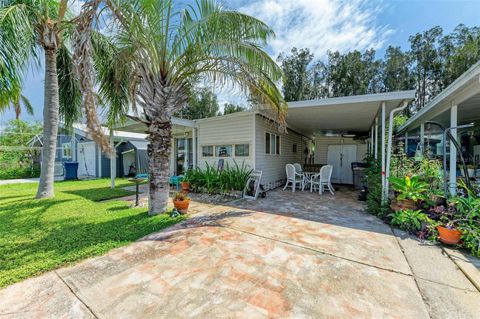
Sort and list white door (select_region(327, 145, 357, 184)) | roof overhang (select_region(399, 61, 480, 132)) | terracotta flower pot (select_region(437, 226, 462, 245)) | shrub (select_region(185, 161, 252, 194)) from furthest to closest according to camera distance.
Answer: white door (select_region(327, 145, 357, 184)), shrub (select_region(185, 161, 252, 194)), roof overhang (select_region(399, 61, 480, 132)), terracotta flower pot (select_region(437, 226, 462, 245))

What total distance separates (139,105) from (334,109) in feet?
18.3


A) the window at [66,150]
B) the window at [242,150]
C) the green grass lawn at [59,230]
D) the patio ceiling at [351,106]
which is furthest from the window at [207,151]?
the window at [66,150]

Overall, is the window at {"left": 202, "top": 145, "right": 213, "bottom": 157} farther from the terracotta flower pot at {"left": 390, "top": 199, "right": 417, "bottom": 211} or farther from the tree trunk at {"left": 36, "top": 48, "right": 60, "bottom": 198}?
the terracotta flower pot at {"left": 390, "top": 199, "right": 417, "bottom": 211}

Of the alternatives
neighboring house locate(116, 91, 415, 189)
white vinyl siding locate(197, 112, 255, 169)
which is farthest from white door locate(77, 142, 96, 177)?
white vinyl siding locate(197, 112, 255, 169)

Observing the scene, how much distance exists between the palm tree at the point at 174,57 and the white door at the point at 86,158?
1193cm

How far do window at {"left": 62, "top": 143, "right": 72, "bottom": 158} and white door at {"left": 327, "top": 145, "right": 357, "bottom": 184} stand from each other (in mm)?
18606

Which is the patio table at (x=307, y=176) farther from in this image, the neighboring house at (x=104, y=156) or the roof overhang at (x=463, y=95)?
the neighboring house at (x=104, y=156)

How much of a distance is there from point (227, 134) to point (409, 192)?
237 inches

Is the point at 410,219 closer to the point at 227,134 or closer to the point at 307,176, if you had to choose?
the point at 307,176

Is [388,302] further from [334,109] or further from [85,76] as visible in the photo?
[334,109]

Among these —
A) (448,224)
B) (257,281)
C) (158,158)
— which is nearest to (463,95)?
(448,224)

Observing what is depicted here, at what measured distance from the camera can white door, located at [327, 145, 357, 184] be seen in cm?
1178

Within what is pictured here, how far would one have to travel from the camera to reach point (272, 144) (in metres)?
9.47

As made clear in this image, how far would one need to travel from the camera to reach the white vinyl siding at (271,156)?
320 inches
